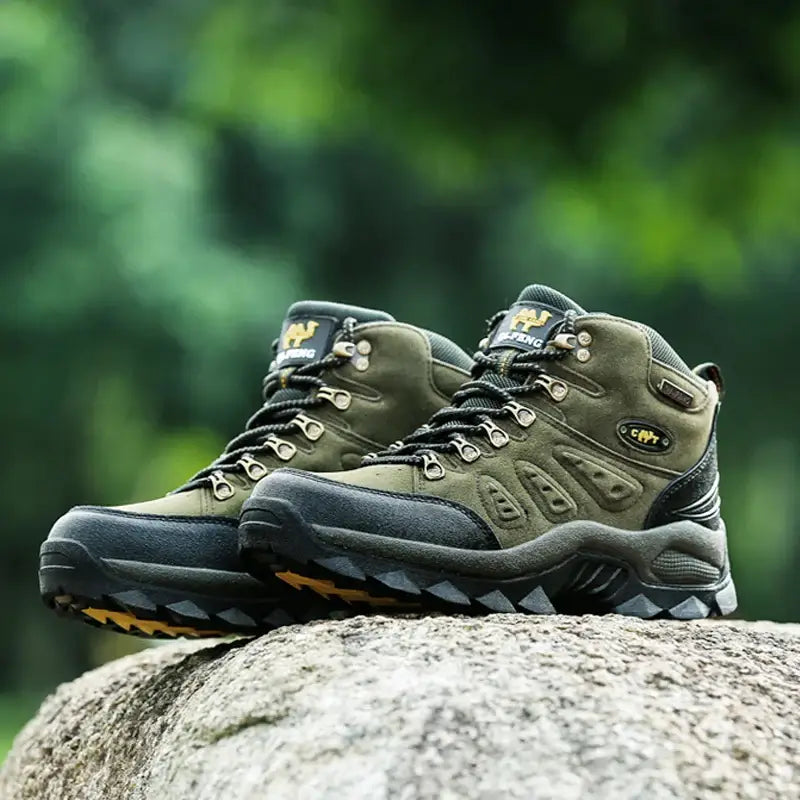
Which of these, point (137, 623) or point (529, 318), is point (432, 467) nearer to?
point (529, 318)

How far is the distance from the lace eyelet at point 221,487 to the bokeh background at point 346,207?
8.33 feet

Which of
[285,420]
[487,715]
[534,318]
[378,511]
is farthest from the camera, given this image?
[285,420]

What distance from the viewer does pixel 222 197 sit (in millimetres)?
8297

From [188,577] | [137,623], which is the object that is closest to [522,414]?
[188,577]

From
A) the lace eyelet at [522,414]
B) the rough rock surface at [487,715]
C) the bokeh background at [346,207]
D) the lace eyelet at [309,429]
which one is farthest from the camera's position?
the bokeh background at [346,207]

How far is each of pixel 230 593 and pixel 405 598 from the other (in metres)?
0.28

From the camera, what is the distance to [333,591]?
1849mm

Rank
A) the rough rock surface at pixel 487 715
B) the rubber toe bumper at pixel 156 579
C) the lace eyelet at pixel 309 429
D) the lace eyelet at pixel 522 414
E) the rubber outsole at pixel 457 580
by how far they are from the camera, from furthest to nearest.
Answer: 1. the lace eyelet at pixel 309 429
2. the lace eyelet at pixel 522 414
3. the rubber toe bumper at pixel 156 579
4. the rubber outsole at pixel 457 580
5. the rough rock surface at pixel 487 715

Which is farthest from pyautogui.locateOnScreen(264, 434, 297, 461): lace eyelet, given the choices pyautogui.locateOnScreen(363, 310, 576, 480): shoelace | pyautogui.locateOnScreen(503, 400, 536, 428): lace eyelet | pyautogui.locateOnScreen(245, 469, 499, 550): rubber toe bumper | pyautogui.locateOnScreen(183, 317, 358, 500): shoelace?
pyautogui.locateOnScreen(503, 400, 536, 428): lace eyelet

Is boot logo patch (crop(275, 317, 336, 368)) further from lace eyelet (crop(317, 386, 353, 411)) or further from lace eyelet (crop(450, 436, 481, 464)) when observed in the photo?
lace eyelet (crop(450, 436, 481, 464))

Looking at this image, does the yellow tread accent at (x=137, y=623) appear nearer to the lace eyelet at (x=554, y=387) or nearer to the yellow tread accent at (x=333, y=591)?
the yellow tread accent at (x=333, y=591)

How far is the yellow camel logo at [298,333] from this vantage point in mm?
2178

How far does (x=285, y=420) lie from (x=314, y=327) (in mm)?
163

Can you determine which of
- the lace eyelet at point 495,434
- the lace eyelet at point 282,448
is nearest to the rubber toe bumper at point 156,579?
the lace eyelet at point 282,448
